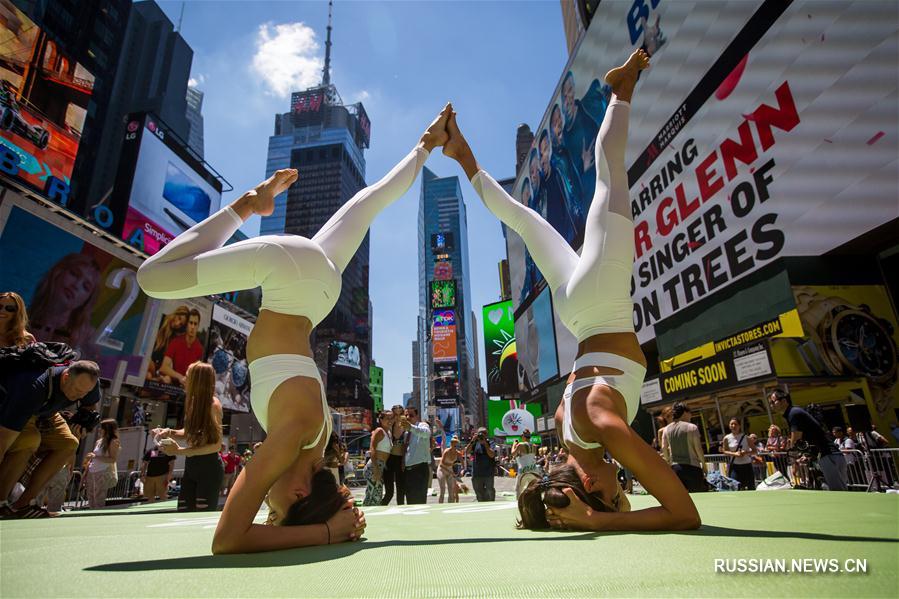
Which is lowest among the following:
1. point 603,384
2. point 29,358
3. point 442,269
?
point 603,384

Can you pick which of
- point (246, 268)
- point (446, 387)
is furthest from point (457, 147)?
point (446, 387)

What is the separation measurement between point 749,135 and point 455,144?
36.4 ft

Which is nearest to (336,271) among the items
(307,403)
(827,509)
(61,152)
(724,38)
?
(307,403)

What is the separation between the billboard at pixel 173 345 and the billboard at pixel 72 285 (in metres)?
0.98

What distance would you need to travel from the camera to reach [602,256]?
2.58 m

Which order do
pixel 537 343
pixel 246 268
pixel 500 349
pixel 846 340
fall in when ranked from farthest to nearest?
pixel 500 349
pixel 537 343
pixel 846 340
pixel 246 268

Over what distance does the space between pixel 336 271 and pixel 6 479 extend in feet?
13.4

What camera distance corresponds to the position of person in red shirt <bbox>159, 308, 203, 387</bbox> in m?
24.4

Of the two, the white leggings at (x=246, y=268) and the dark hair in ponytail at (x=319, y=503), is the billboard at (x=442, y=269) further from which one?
the dark hair in ponytail at (x=319, y=503)

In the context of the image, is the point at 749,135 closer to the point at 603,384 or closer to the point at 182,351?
the point at 603,384

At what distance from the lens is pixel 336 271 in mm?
2570

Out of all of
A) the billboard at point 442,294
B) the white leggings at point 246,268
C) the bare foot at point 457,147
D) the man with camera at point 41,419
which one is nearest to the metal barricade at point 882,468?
the bare foot at point 457,147

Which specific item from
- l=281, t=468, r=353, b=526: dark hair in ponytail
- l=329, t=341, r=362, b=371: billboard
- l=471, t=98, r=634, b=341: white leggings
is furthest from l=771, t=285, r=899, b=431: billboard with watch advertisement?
l=329, t=341, r=362, b=371: billboard

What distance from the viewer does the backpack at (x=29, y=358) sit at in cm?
366
